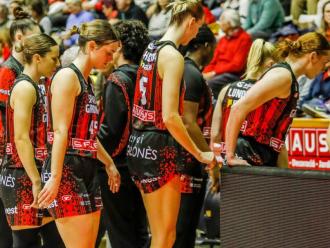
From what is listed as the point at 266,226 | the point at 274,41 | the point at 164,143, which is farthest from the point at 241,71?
the point at 266,226

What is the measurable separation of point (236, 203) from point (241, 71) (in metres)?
5.53

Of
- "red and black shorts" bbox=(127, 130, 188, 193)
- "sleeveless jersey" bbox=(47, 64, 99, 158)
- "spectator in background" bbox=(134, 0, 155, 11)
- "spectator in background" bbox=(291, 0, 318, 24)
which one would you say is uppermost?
"spectator in background" bbox=(134, 0, 155, 11)

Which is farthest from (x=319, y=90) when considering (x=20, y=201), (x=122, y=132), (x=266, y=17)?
(x=20, y=201)

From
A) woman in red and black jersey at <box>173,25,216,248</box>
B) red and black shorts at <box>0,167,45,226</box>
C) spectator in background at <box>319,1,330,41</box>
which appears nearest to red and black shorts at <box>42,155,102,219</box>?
red and black shorts at <box>0,167,45,226</box>

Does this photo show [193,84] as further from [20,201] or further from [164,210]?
[20,201]

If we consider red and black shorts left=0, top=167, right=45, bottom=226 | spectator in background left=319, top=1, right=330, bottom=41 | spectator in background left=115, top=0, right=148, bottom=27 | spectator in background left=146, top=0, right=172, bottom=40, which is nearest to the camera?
red and black shorts left=0, top=167, right=45, bottom=226

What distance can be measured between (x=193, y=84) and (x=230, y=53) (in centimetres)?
466

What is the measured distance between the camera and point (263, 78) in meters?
4.79

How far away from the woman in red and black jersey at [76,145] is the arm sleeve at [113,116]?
833 millimetres

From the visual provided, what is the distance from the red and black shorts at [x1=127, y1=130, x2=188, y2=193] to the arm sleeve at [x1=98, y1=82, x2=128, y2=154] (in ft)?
2.10

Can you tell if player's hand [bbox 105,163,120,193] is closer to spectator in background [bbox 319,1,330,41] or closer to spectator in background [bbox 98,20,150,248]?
spectator in background [bbox 98,20,150,248]

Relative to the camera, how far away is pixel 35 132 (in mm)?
5105

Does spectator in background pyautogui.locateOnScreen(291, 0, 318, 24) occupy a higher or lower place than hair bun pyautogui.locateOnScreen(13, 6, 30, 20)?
higher

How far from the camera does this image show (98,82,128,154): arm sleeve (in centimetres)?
568
